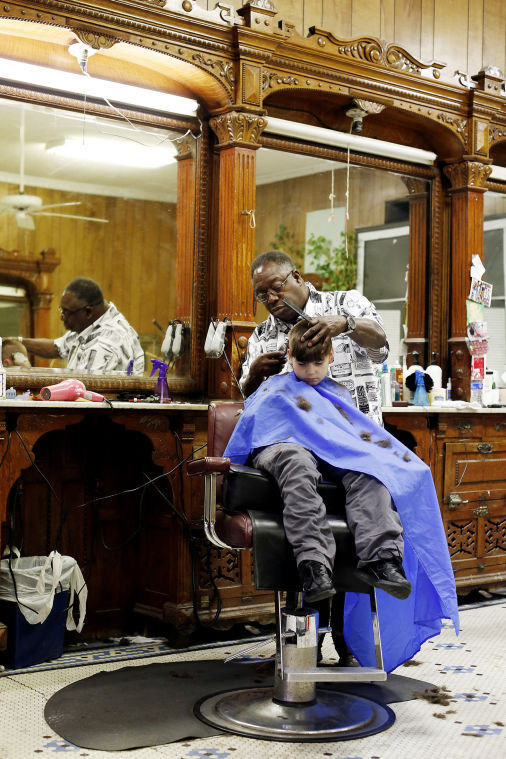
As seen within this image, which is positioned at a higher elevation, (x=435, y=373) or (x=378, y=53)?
(x=378, y=53)

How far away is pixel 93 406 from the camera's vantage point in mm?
3168

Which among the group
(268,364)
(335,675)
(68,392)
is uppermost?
(268,364)

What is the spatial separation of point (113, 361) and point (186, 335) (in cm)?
35

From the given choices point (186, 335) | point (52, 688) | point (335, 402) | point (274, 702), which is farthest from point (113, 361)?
point (274, 702)

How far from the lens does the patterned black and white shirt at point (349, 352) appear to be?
316 centimetres

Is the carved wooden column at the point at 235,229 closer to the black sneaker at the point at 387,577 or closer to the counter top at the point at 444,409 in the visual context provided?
the counter top at the point at 444,409

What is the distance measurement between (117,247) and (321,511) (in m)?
1.66

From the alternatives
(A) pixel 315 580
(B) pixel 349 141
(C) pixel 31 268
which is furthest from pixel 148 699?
(B) pixel 349 141

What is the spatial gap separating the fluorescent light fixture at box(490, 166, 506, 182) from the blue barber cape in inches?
98.3

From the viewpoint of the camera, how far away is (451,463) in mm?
4219

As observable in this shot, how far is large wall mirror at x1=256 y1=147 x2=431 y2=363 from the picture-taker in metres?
4.07

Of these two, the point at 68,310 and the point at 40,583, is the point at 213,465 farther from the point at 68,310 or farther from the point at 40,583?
the point at 68,310

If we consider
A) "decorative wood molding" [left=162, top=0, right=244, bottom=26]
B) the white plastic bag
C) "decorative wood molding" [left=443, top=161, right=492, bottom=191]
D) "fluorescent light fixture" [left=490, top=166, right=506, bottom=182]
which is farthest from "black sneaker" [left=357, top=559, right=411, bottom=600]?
"fluorescent light fixture" [left=490, top=166, right=506, bottom=182]

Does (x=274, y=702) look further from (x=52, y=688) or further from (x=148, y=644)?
(x=148, y=644)
